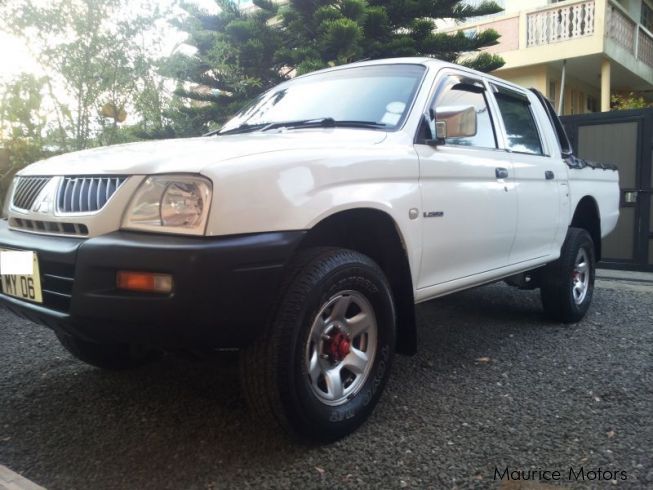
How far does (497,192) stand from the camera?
3.57 m

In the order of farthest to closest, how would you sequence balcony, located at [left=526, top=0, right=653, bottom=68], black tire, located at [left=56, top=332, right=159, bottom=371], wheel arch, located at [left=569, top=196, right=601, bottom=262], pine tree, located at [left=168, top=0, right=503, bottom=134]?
balcony, located at [left=526, top=0, right=653, bottom=68] → pine tree, located at [left=168, top=0, right=503, bottom=134] → wheel arch, located at [left=569, top=196, right=601, bottom=262] → black tire, located at [left=56, top=332, right=159, bottom=371]

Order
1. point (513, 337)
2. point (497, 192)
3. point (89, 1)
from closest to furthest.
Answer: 1. point (497, 192)
2. point (513, 337)
3. point (89, 1)

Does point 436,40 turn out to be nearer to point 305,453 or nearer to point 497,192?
point 497,192

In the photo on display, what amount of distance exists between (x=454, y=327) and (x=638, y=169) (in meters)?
4.41

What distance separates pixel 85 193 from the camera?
2.32 metres

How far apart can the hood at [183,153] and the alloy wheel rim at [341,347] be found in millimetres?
692

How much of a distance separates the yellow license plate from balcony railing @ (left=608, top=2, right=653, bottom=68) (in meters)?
14.7

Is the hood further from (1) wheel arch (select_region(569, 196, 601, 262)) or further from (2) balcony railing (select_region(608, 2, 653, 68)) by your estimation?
(2) balcony railing (select_region(608, 2, 653, 68))

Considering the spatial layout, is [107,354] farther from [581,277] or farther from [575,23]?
[575,23]

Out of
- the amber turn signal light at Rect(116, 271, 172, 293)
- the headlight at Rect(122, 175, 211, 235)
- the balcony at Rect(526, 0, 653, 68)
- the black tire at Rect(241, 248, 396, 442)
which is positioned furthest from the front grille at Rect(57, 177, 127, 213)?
the balcony at Rect(526, 0, 653, 68)

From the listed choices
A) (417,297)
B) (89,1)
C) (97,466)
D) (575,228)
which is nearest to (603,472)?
(417,297)

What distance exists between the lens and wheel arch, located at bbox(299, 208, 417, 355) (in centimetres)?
267

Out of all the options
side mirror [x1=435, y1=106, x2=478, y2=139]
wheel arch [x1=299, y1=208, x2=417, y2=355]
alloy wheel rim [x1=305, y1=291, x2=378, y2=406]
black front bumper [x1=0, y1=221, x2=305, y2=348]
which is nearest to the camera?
black front bumper [x1=0, y1=221, x2=305, y2=348]

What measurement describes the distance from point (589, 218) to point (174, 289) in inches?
166
